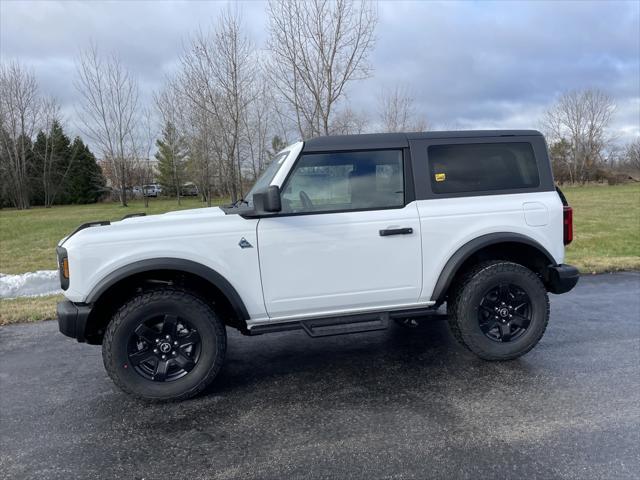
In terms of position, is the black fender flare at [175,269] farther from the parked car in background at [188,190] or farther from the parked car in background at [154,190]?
the parked car in background at [154,190]

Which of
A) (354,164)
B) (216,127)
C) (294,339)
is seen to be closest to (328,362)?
(294,339)

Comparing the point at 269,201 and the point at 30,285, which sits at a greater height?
the point at 269,201

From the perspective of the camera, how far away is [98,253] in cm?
322

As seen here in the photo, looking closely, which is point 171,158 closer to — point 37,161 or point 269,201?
point 37,161

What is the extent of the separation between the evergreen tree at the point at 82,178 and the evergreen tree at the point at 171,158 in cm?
760

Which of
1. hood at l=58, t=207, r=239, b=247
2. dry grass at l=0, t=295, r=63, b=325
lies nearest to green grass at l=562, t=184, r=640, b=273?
hood at l=58, t=207, r=239, b=247

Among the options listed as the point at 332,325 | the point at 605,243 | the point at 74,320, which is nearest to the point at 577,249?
the point at 605,243

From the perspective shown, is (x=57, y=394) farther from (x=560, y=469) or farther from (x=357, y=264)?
(x=560, y=469)

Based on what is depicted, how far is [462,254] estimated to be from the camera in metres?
3.69

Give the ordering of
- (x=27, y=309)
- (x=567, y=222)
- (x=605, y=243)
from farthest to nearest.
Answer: (x=605, y=243)
(x=27, y=309)
(x=567, y=222)

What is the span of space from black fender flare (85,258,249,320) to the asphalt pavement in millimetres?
752

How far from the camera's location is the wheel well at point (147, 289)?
338 centimetres

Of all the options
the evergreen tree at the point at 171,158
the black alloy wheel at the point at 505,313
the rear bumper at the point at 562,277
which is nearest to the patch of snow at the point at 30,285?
the black alloy wheel at the point at 505,313

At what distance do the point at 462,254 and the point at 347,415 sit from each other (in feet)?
5.14
